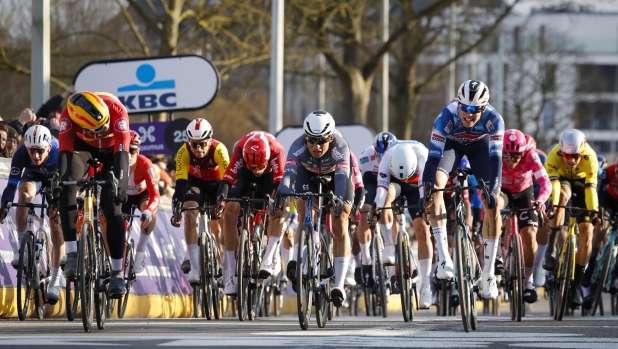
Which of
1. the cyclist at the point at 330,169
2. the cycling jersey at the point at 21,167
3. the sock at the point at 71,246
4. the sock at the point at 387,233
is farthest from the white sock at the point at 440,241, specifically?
the cycling jersey at the point at 21,167

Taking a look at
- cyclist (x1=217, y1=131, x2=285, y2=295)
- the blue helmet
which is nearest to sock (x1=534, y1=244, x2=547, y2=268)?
the blue helmet

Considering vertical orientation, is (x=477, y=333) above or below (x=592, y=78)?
below

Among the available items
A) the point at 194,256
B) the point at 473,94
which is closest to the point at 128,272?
the point at 194,256

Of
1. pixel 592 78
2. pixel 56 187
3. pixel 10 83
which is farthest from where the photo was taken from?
pixel 592 78

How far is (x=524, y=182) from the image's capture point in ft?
46.8

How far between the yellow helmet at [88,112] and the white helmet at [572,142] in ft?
20.6

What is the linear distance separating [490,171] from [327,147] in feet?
4.95

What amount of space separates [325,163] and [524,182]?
3.16 meters

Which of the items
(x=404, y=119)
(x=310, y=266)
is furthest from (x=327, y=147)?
(x=404, y=119)

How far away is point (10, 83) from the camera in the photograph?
1272 inches

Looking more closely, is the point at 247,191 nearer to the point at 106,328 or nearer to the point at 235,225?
the point at 235,225

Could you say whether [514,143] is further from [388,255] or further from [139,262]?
[139,262]

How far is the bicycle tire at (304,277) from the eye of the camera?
35.3ft

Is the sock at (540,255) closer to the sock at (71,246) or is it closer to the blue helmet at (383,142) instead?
the blue helmet at (383,142)
